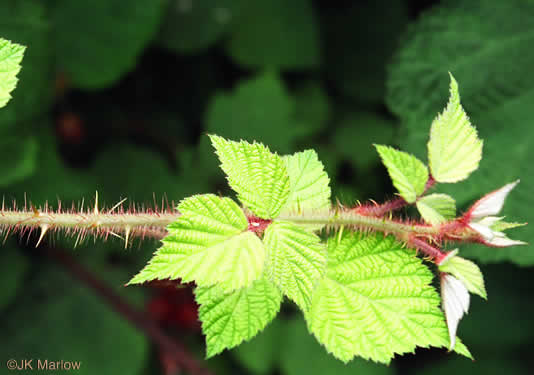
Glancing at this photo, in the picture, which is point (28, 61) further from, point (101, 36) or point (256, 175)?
point (256, 175)

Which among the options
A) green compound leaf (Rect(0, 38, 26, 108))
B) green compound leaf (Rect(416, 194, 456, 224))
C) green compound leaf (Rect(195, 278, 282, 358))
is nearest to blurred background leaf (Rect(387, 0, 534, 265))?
green compound leaf (Rect(416, 194, 456, 224))

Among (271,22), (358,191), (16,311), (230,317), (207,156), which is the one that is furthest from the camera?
(271,22)

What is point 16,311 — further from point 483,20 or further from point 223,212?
point 483,20

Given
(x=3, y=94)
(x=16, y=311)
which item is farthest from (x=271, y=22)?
(x=3, y=94)

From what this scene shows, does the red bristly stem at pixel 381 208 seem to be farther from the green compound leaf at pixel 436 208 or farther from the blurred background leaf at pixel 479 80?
the blurred background leaf at pixel 479 80

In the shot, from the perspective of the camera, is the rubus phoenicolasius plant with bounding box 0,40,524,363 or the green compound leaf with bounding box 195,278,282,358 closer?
the rubus phoenicolasius plant with bounding box 0,40,524,363

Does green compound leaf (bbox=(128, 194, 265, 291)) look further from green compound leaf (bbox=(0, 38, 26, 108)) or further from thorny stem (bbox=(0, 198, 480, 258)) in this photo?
green compound leaf (bbox=(0, 38, 26, 108))
